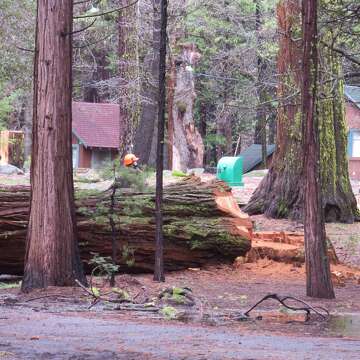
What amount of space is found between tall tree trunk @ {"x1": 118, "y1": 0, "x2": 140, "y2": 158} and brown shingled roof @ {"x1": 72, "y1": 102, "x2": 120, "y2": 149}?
788 inches

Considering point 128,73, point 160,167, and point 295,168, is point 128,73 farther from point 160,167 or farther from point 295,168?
point 160,167

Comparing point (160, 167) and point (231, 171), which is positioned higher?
point (160, 167)

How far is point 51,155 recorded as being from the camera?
9.82 m

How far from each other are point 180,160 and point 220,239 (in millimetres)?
19891

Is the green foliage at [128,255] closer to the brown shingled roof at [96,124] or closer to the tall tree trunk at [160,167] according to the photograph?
the tall tree trunk at [160,167]

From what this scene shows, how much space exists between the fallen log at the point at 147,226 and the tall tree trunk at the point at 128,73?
10.9 meters

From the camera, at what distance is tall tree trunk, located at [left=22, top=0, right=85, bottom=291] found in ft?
32.2

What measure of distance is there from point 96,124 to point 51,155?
38220mm

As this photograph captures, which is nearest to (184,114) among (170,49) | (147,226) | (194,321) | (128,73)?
(170,49)

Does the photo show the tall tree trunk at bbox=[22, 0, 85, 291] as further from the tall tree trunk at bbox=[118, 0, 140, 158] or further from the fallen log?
the tall tree trunk at bbox=[118, 0, 140, 158]

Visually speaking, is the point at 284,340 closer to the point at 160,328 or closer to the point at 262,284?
the point at 160,328

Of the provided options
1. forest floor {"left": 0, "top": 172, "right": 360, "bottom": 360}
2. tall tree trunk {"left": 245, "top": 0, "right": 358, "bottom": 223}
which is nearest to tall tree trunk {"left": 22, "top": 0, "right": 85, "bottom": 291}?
forest floor {"left": 0, "top": 172, "right": 360, "bottom": 360}

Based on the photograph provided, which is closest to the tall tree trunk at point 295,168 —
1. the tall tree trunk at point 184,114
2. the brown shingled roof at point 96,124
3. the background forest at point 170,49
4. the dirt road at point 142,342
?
the background forest at point 170,49

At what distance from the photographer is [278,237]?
1422cm
